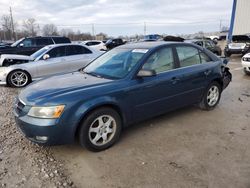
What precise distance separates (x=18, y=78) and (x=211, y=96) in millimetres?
6309

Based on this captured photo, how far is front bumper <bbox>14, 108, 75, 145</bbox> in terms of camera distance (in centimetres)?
293

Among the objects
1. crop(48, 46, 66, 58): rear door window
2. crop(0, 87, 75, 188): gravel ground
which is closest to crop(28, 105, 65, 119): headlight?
crop(0, 87, 75, 188): gravel ground

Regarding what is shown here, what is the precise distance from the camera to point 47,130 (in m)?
2.93

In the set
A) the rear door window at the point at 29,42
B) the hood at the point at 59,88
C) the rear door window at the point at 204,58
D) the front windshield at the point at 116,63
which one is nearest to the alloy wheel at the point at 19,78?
the front windshield at the point at 116,63

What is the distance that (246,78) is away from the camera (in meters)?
8.74

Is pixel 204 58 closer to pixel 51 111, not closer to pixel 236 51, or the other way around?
pixel 51 111

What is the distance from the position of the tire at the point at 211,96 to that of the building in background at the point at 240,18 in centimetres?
1897

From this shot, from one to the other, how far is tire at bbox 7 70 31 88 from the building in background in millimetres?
19723

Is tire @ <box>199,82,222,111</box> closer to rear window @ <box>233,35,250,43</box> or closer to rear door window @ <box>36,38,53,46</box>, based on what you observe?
rear door window @ <box>36,38,53,46</box>

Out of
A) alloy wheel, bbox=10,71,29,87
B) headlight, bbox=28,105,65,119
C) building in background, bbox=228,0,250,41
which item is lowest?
alloy wheel, bbox=10,71,29,87

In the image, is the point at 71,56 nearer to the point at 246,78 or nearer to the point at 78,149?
the point at 78,149

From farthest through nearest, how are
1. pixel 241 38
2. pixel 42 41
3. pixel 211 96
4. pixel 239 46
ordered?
pixel 241 38, pixel 239 46, pixel 42 41, pixel 211 96

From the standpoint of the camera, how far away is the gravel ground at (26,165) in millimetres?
2709

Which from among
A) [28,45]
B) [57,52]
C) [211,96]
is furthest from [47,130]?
[28,45]
